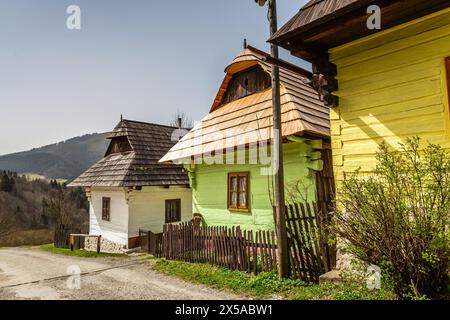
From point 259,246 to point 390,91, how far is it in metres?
4.22

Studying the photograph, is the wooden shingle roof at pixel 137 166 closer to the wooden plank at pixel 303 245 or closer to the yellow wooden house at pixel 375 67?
the wooden plank at pixel 303 245

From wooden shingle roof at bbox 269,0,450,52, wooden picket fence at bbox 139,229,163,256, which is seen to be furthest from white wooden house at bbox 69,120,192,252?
wooden shingle roof at bbox 269,0,450,52

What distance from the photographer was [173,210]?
641 inches

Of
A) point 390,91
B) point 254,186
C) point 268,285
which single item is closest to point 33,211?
point 254,186

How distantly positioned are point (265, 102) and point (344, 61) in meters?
3.72

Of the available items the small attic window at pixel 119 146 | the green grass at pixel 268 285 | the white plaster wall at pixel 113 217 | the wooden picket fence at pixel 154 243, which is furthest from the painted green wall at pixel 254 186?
the small attic window at pixel 119 146

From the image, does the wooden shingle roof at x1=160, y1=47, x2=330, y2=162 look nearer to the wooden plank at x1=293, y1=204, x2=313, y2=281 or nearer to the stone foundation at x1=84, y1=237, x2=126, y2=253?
the wooden plank at x1=293, y1=204, x2=313, y2=281

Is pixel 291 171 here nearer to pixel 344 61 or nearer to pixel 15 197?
pixel 344 61

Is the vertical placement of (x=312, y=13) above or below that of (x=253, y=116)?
above

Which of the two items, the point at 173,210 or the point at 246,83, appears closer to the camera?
the point at 246,83

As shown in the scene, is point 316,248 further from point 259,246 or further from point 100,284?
point 100,284

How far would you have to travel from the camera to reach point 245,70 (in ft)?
34.9

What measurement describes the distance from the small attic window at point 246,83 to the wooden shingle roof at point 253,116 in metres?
0.18
